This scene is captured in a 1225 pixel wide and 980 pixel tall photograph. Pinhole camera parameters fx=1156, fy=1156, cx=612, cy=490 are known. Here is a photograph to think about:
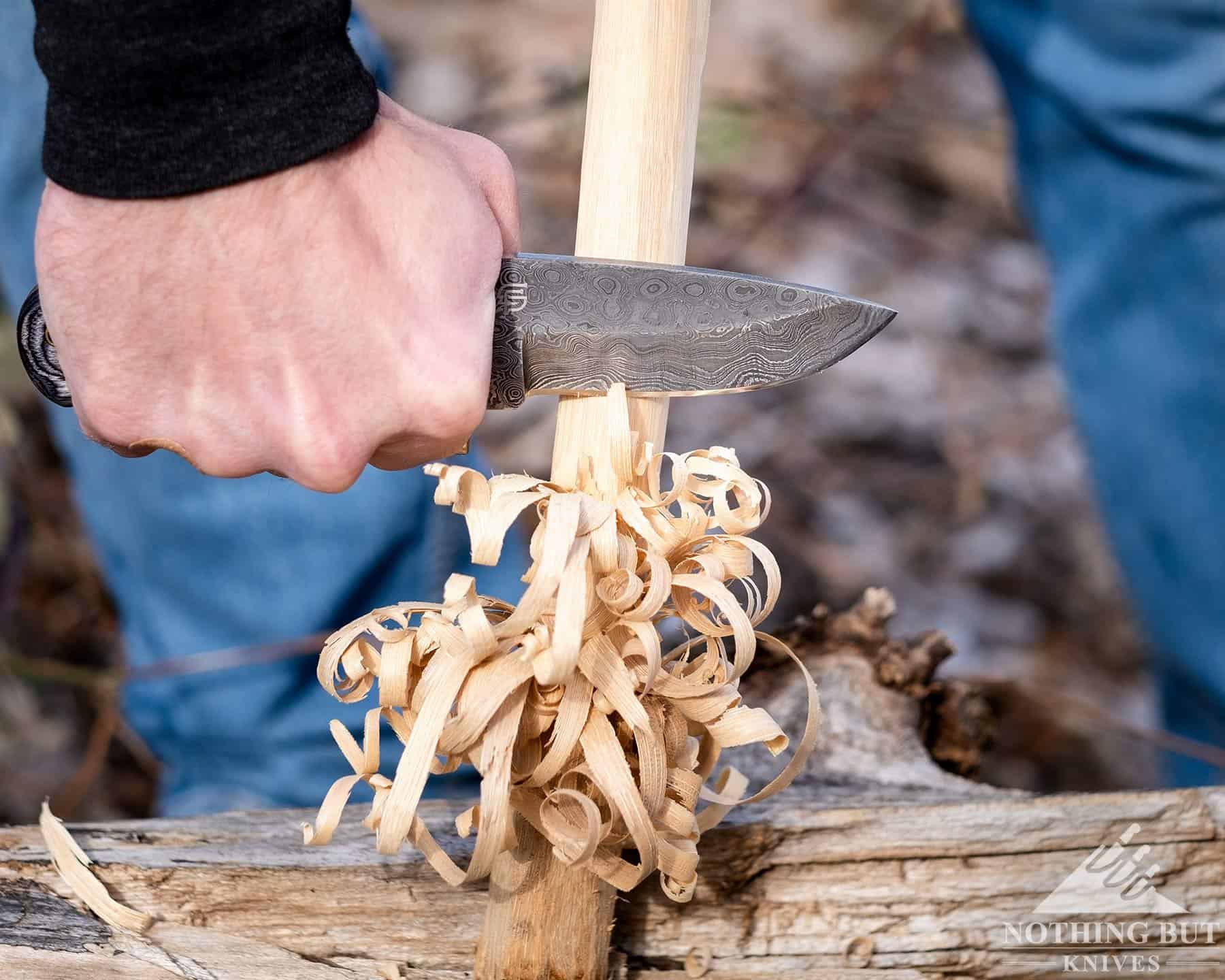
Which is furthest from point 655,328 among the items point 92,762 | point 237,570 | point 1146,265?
point 92,762

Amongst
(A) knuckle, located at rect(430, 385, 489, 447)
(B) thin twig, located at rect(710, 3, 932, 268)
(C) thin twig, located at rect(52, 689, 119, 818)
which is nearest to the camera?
(A) knuckle, located at rect(430, 385, 489, 447)

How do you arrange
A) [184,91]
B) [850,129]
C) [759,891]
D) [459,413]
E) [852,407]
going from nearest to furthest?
[184,91], [459,413], [759,891], [852,407], [850,129]

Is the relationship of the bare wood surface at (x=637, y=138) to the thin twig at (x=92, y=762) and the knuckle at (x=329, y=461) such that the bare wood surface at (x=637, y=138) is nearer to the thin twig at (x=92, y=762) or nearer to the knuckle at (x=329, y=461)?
the knuckle at (x=329, y=461)

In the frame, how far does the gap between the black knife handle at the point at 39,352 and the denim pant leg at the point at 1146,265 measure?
5.12 ft

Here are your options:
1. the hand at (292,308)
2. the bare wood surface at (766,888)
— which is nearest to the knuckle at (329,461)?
the hand at (292,308)

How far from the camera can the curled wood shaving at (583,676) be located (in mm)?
868

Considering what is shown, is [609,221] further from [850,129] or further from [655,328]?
[850,129]

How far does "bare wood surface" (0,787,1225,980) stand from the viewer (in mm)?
1047

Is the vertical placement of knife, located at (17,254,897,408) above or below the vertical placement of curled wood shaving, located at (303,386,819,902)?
above

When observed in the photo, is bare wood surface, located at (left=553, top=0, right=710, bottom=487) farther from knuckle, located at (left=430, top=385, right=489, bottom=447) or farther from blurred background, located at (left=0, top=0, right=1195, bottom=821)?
blurred background, located at (left=0, top=0, right=1195, bottom=821)

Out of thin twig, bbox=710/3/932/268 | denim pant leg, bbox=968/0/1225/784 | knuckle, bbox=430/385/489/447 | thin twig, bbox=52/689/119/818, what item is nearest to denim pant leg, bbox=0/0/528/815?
thin twig, bbox=52/689/119/818

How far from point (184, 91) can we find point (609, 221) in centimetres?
33

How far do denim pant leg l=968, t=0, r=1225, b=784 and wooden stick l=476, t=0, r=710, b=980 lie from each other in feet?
3.67

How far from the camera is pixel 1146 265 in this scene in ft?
6.21
